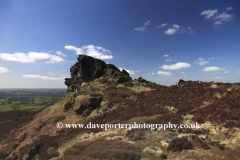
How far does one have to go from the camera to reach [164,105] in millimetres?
20234

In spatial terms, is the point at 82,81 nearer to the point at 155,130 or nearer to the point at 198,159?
the point at 155,130

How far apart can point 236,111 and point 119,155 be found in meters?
12.8

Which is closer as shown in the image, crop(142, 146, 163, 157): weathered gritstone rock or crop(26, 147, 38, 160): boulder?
crop(142, 146, 163, 157): weathered gritstone rock

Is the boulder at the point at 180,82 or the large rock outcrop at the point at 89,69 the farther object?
the large rock outcrop at the point at 89,69

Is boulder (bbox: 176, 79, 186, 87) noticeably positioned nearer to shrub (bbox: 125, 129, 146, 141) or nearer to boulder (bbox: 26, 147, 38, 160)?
shrub (bbox: 125, 129, 146, 141)

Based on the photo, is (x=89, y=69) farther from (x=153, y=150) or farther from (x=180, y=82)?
(x=153, y=150)

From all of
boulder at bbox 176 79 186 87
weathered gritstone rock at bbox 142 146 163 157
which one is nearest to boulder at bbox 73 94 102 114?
weathered gritstone rock at bbox 142 146 163 157

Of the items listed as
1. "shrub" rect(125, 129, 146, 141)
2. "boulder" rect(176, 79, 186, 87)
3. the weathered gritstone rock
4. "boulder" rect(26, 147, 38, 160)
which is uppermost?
"boulder" rect(176, 79, 186, 87)
